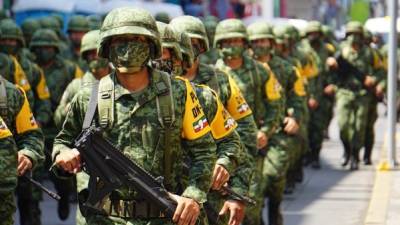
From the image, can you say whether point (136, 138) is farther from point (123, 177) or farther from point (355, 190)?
point (355, 190)

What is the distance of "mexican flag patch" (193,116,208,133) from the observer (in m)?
6.75

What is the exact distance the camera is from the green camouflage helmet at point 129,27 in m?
6.58

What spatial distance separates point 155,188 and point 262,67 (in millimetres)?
5024

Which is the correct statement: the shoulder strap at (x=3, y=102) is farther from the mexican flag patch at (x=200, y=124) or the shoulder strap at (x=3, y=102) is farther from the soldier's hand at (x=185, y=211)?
the soldier's hand at (x=185, y=211)

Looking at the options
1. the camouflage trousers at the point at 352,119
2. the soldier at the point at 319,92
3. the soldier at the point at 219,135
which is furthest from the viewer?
the soldier at the point at 319,92

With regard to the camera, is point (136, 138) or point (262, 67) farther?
point (262, 67)

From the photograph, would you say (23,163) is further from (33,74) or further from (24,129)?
(33,74)

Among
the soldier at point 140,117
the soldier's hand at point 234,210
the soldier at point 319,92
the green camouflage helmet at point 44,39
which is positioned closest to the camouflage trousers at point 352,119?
the soldier at point 319,92

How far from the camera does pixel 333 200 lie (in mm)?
15117

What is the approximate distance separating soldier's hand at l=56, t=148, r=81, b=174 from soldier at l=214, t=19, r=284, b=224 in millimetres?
4263

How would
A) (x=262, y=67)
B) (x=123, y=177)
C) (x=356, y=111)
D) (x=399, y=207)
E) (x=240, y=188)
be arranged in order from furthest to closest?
(x=356, y=111)
(x=399, y=207)
(x=262, y=67)
(x=240, y=188)
(x=123, y=177)

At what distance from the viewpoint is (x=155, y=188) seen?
6.47 meters

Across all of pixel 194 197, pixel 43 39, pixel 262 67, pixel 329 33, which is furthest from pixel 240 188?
pixel 329 33

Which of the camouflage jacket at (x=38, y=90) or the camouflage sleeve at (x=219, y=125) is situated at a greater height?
the camouflage sleeve at (x=219, y=125)
